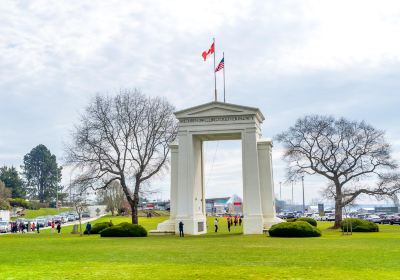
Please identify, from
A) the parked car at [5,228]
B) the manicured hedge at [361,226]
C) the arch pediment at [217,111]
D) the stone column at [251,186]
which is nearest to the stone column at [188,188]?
the arch pediment at [217,111]

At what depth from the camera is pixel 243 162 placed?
143 ft

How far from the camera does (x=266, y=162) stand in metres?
44.9

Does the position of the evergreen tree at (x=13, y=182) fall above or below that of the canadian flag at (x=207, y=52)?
below

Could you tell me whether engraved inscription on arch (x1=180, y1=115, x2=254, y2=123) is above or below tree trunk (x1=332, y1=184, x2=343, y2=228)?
above

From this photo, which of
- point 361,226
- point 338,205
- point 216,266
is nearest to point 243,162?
point 361,226

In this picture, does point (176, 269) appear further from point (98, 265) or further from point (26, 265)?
point (26, 265)

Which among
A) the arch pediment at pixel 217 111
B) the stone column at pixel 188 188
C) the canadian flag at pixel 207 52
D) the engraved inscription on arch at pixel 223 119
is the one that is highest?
the canadian flag at pixel 207 52

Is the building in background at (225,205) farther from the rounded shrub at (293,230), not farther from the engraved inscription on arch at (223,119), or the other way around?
the rounded shrub at (293,230)

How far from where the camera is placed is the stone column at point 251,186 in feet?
137

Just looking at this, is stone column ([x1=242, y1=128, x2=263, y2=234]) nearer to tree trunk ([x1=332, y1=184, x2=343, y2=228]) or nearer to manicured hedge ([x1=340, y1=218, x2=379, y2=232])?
manicured hedge ([x1=340, y1=218, x2=379, y2=232])

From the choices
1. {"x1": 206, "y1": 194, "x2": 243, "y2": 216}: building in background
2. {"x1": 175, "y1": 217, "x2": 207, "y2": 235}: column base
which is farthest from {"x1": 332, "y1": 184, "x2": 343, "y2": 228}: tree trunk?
{"x1": 206, "y1": 194, "x2": 243, "y2": 216}: building in background

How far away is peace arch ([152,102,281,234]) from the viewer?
141 ft

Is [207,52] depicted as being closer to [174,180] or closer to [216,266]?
[174,180]

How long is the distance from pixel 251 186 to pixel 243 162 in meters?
2.36
